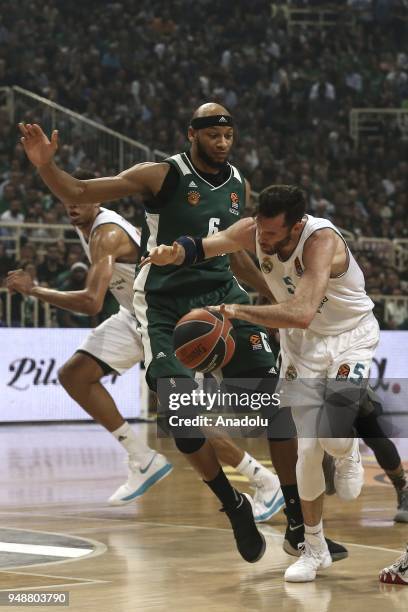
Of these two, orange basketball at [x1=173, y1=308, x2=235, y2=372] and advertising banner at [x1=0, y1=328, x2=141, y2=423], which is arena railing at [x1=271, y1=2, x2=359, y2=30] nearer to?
advertising banner at [x1=0, y1=328, x2=141, y2=423]

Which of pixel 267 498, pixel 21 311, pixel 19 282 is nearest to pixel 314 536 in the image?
pixel 267 498

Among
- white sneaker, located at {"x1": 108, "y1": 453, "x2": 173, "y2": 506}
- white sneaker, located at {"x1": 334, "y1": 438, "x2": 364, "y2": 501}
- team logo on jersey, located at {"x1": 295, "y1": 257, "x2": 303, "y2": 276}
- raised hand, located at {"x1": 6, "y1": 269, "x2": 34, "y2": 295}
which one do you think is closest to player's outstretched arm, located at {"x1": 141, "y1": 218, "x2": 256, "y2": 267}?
team logo on jersey, located at {"x1": 295, "y1": 257, "x2": 303, "y2": 276}

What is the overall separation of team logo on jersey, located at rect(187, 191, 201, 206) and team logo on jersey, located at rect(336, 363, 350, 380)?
60.7 inches

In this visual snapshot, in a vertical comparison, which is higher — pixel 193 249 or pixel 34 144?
pixel 34 144

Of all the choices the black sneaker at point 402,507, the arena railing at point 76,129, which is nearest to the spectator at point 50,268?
the arena railing at point 76,129

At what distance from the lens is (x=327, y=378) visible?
5570 millimetres

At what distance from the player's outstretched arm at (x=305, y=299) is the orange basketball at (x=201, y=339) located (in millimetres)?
70

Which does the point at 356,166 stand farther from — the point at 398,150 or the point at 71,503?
the point at 71,503

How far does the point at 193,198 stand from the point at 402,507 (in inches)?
91.3

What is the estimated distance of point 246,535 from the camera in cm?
570

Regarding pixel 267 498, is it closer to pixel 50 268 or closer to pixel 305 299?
pixel 305 299

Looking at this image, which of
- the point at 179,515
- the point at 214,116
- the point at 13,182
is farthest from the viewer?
the point at 13,182

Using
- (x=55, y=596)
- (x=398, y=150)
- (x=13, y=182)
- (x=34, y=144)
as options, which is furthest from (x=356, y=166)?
(x=55, y=596)

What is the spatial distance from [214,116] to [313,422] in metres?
1.95
